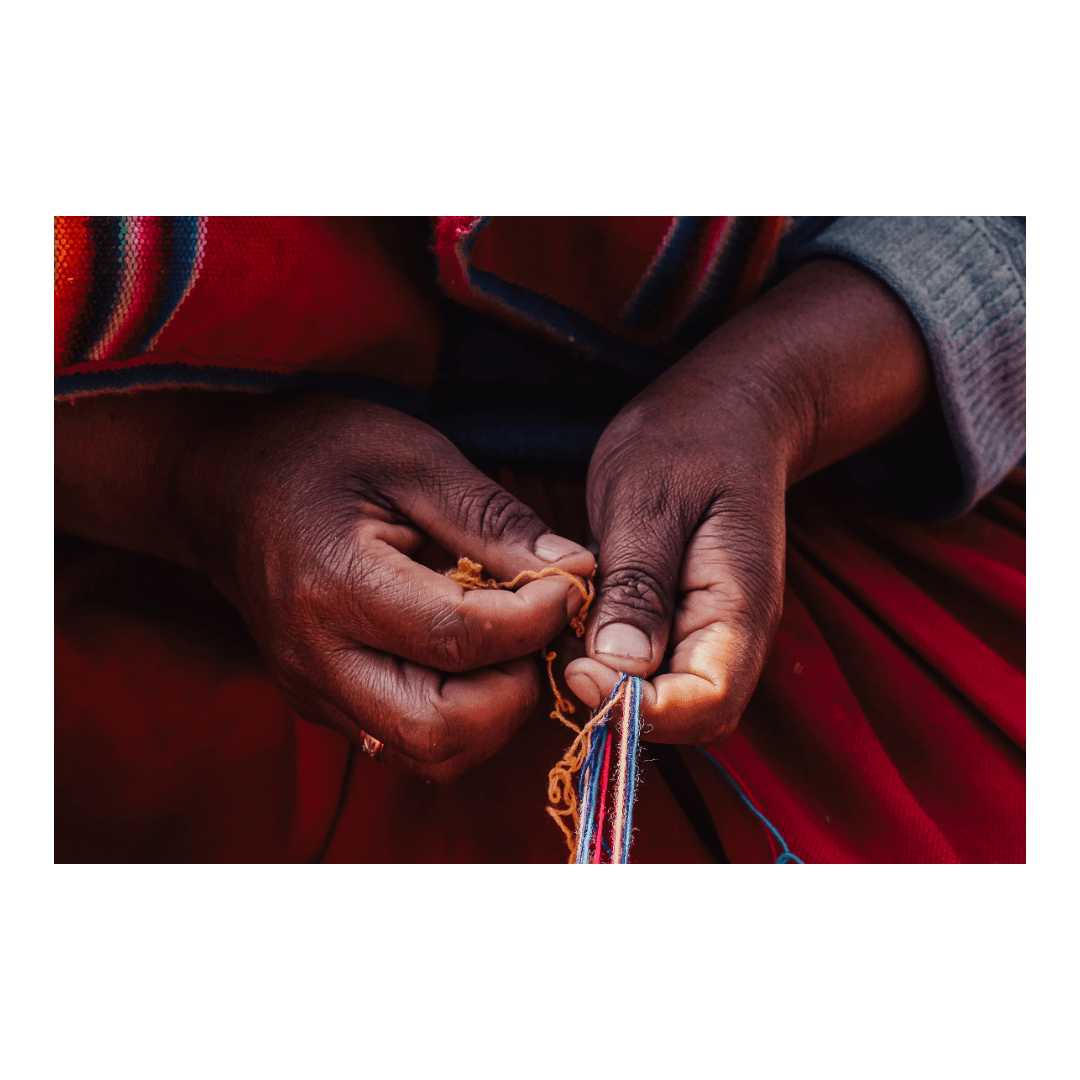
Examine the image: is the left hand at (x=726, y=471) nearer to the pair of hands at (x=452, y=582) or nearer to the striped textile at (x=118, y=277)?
the pair of hands at (x=452, y=582)

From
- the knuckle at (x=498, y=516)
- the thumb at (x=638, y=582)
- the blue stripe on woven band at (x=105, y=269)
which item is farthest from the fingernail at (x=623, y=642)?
the blue stripe on woven band at (x=105, y=269)

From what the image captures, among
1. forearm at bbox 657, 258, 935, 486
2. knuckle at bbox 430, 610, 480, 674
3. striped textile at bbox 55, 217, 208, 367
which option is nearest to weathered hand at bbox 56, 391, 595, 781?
knuckle at bbox 430, 610, 480, 674

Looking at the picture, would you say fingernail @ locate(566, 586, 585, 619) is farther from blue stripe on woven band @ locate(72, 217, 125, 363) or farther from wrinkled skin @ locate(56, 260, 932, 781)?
blue stripe on woven band @ locate(72, 217, 125, 363)

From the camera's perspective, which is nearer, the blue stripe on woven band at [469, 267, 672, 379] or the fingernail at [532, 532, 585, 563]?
the fingernail at [532, 532, 585, 563]

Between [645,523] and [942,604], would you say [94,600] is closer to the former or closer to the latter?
[645,523]

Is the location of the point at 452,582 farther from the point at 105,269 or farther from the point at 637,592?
the point at 105,269

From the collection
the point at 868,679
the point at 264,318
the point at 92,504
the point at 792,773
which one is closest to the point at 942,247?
the point at 868,679
